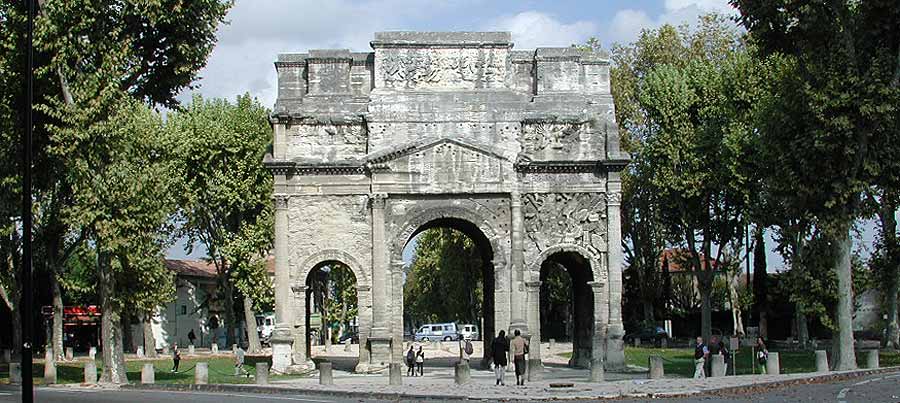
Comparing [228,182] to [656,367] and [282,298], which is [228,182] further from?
[656,367]

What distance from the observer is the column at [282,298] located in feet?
132

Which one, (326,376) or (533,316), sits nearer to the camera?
(326,376)

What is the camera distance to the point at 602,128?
41531mm

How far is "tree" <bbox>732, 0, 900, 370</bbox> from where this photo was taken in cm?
3362

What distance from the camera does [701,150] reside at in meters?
53.2

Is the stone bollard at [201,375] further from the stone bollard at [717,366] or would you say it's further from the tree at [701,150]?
the tree at [701,150]

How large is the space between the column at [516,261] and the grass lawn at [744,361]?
4863mm

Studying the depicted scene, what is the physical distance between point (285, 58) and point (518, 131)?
29.0ft

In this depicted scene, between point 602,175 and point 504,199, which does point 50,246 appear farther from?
Result: point 602,175

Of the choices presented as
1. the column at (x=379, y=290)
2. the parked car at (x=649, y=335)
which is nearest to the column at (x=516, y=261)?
the column at (x=379, y=290)

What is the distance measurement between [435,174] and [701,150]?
56.2 feet

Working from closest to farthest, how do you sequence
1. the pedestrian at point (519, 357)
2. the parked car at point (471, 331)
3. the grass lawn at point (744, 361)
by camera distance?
the pedestrian at point (519, 357) < the grass lawn at point (744, 361) < the parked car at point (471, 331)

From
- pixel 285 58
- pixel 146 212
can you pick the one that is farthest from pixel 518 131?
pixel 146 212

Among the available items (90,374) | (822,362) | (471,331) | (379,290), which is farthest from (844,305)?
(471,331)
